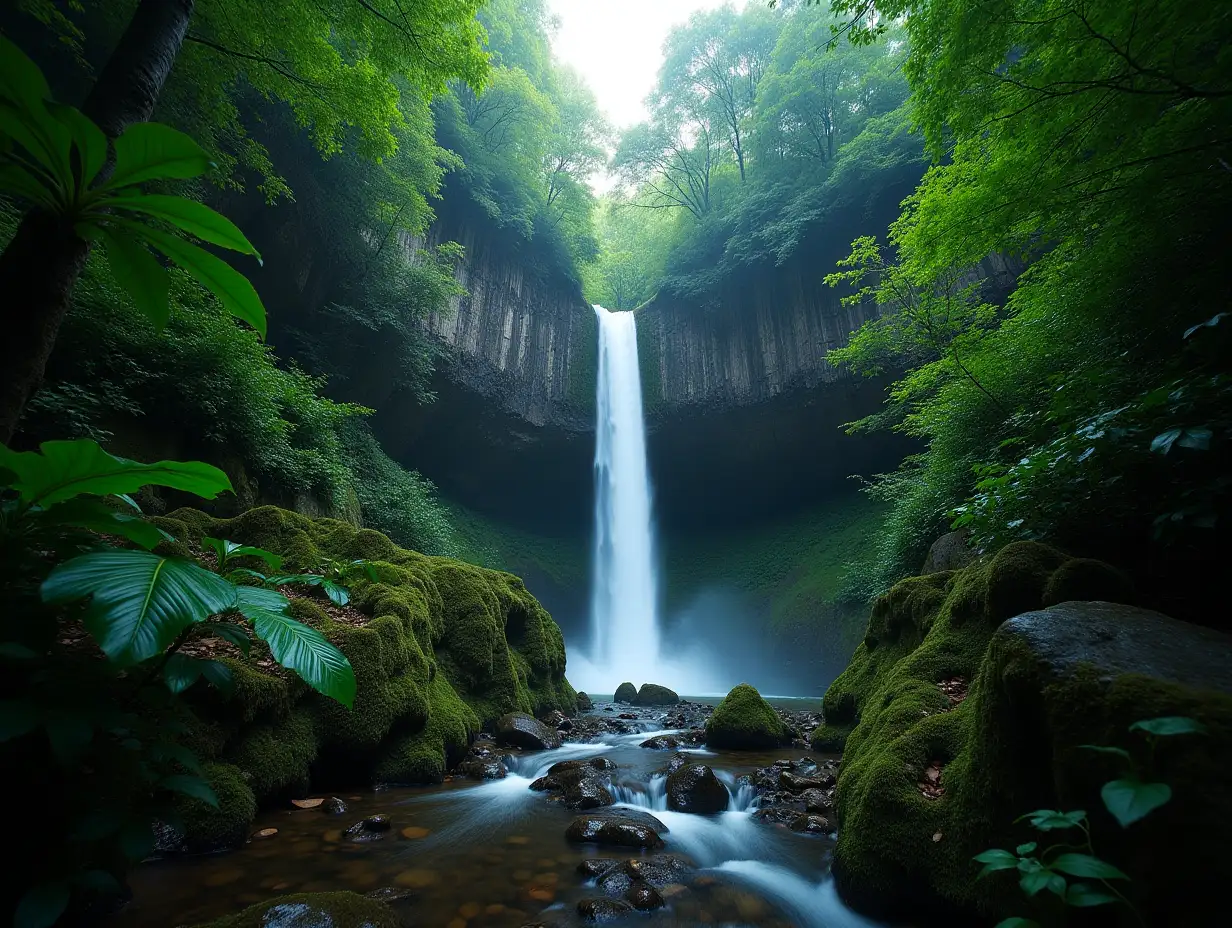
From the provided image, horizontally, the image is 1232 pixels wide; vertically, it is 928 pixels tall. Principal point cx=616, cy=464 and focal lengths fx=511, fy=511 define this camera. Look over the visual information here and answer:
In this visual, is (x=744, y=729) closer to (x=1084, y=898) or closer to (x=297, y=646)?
(x=1084, y=898)

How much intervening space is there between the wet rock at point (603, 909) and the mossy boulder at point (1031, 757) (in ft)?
3.39

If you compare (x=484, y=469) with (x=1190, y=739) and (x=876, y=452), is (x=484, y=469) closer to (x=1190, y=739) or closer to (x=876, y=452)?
(x=876, y=452)

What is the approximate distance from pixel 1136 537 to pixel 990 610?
0.93m

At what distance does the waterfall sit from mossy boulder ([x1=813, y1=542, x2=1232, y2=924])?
15949mm

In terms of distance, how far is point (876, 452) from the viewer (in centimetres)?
1770

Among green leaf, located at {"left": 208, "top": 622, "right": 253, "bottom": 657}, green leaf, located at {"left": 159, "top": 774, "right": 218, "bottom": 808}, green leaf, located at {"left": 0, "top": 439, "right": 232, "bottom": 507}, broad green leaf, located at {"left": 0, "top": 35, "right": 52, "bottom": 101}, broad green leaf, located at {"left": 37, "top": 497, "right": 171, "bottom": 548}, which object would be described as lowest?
green leaf, located at {"left": 159, "top": 774, "right": 218, "bottom": 808}

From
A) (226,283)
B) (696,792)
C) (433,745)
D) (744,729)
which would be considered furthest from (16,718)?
(744,729)

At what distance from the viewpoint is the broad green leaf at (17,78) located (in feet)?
3.39

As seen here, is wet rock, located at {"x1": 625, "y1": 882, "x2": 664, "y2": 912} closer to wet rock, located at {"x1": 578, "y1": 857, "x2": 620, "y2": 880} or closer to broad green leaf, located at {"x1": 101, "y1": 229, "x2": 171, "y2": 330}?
wet rock, located at {"x1": 578, "y1": 857, "x2": 620, "y2": 880}

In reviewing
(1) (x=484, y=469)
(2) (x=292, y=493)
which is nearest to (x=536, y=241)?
(1) (x=484, y=469)

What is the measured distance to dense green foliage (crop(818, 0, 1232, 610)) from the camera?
252cm

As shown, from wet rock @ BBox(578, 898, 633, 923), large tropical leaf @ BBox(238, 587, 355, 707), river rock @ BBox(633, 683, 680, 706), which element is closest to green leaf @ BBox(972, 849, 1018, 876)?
large tropical leaf @ BBox(238, 587, 355, 707)

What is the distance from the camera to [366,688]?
3494 millimetres

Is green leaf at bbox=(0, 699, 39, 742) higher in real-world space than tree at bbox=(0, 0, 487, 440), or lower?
lower
